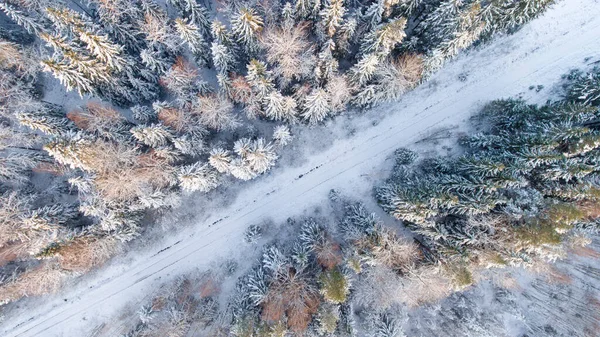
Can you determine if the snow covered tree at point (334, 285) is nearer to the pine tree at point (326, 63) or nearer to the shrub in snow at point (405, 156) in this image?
the shrub in snow at point (405, 156)

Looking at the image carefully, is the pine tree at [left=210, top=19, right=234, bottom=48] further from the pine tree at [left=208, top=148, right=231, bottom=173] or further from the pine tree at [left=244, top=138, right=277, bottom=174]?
the pine tree at [left=208, top=148, right=231, bottom=173]

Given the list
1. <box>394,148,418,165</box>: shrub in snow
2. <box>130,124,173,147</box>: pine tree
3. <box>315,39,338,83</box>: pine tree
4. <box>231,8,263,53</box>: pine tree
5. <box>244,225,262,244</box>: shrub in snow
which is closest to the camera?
<box>231,8,263,53</box>: pine tree

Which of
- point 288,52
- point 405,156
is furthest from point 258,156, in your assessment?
point 405,156

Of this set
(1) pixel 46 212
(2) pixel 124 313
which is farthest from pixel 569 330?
(1) pixel 46 212

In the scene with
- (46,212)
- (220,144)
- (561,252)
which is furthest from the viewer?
(220,144)

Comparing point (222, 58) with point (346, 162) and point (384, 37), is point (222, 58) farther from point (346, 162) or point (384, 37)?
point (346, 162)

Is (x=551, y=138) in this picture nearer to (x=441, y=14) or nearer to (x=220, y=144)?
(x=441, y=14)

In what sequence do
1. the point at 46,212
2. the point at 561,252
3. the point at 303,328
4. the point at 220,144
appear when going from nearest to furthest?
the point at 561,252, the point at 303,328, the point at 46,212, the point at 220,144

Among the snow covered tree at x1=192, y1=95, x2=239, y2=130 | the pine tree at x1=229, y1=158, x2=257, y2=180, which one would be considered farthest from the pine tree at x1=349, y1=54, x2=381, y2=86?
the pine tree at x1=229, y1=158, x2=257, y2=180
